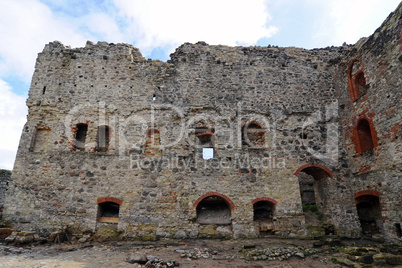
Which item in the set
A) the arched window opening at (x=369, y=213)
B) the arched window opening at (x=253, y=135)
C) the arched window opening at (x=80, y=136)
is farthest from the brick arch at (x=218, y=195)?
the arched window opening at (x=80, y=136)

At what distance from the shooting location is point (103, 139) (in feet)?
36.8

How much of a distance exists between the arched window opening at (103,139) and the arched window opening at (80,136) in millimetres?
745

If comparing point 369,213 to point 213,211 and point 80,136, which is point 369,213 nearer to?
point 213,211

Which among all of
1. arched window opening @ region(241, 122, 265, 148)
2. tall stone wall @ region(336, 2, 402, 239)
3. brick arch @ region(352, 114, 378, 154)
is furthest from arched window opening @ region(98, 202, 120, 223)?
brick arch @ region(352, 114, 378, 154)

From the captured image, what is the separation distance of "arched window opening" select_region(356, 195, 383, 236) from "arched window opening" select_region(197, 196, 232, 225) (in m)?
5.47

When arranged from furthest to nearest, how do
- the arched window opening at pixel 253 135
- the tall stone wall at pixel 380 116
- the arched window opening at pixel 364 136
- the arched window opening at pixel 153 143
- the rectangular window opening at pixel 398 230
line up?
the arched window opening at pixel 253 135, the arched window opening at pixel 153 143, the arched window opening at pixel 364 136, the tall stone wall at pixel 380 116, the rectangular window opening at pixel 398 230

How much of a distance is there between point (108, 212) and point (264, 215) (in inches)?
256

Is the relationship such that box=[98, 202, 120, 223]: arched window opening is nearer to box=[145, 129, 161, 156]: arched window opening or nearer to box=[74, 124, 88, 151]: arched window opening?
box=[145, 129, 161, 156]: arched window opening

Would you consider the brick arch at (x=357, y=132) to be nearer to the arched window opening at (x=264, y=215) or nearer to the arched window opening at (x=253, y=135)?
the arched window opening at (x=253, y=135)

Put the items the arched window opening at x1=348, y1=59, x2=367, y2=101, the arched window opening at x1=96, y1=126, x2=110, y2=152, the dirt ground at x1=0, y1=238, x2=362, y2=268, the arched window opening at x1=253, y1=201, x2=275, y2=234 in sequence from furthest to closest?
the arched window opening at x1=96, y1=126, x2=110, y2=152
the arched window opening at x1=348, y1=59, x2=367, y2=101
the arched window opening at x1=253, y1=201, x2=275, y2=234
the dirt ground at x1=0, y1=238, x2=362, y2=268

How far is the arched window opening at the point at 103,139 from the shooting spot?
36.4 ft

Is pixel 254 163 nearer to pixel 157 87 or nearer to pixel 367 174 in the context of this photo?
pixel 367 174
